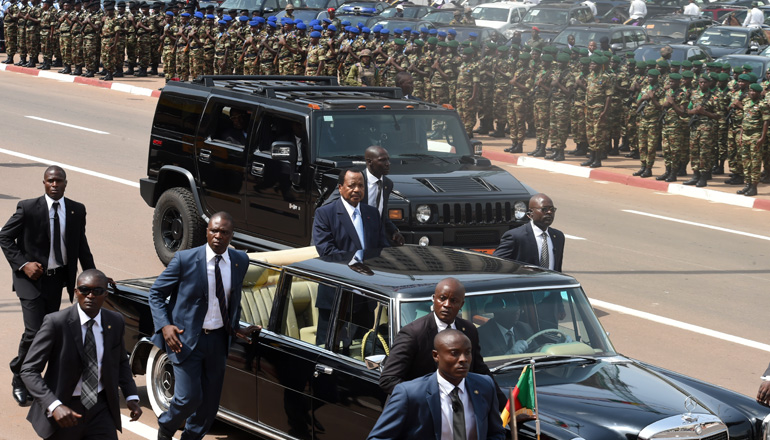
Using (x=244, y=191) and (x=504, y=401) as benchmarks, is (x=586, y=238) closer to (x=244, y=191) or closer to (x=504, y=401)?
(x=244, y=191)

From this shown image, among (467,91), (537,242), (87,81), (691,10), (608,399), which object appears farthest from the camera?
(691,10)

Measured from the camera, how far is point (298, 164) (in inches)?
450

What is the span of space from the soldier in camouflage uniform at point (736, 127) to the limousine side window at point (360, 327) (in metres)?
13.9

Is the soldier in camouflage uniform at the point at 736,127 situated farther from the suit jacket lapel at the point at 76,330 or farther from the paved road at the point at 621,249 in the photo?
the suit jacket lapel at the point at 76,330

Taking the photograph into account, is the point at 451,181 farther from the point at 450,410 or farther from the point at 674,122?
the point at 674,122

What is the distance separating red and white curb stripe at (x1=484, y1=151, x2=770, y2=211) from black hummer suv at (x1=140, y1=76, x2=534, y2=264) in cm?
807

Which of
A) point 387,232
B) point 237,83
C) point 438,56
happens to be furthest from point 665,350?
point 438,56

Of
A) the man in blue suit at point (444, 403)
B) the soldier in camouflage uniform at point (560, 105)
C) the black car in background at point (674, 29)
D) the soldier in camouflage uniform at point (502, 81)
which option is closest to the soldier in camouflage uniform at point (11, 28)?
the soldier in camouflage uniform at point (502, 81)

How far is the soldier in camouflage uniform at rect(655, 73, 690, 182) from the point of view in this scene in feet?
66.0

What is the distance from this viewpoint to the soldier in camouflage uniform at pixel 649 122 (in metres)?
20.8

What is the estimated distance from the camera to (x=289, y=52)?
2805 centimetres

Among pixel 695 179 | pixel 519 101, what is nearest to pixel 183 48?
pixel 519 101

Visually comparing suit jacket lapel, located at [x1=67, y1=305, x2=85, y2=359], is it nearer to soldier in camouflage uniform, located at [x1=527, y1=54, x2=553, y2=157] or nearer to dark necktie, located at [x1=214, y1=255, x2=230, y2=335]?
dark necktie, located at [x1=214, y1=255, x2=230, y2=335]

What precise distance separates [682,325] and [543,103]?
12.1m
